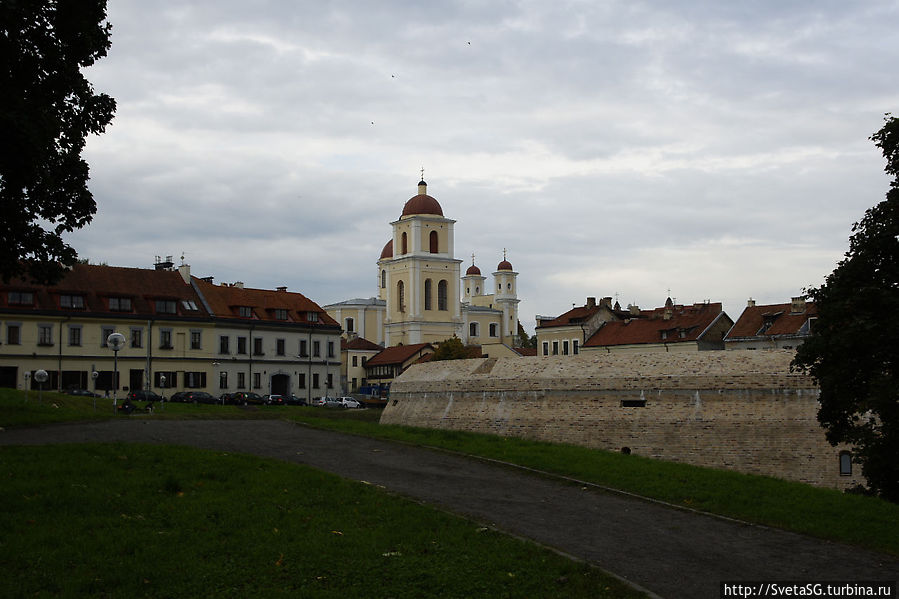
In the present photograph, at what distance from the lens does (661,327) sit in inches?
3125

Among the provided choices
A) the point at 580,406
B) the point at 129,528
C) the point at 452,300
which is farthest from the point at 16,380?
the point at 452,300

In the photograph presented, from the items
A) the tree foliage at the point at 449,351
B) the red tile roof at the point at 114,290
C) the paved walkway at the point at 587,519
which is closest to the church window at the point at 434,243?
the tree foliage at the point at 449,351

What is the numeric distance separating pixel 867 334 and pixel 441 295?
10015 centimetres

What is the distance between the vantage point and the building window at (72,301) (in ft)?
203

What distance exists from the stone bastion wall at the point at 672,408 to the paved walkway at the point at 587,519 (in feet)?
23.0

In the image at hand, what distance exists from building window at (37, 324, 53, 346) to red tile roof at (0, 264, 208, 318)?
3.89 feet

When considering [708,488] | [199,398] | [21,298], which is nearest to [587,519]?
[708,488]

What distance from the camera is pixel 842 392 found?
18.8 metres

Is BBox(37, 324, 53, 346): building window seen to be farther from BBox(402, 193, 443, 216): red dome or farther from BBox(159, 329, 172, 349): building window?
BBox(402, 193, 443, 216): red dome

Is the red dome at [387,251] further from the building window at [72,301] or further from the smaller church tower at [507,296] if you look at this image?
the building window at [72,301]

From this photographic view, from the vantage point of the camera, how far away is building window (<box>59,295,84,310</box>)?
2436 inches

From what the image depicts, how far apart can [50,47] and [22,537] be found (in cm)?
1022

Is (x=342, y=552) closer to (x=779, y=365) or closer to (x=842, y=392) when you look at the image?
(x=842, y=392)

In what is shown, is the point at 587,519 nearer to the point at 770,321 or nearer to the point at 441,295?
the point at 770,321
